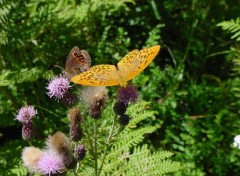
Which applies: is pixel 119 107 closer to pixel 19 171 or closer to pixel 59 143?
pixel 59 143

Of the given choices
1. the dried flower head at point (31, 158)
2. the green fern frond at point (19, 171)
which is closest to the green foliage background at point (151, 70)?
the green fern frond at point (19, 171)

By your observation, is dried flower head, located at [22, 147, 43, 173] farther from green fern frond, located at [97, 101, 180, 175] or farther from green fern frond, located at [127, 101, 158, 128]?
green fern frond, located at [127, 101, 158, 128]

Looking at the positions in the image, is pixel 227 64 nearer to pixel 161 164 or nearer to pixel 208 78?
pixel 208 78

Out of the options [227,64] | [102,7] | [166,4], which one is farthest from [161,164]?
[166,4]

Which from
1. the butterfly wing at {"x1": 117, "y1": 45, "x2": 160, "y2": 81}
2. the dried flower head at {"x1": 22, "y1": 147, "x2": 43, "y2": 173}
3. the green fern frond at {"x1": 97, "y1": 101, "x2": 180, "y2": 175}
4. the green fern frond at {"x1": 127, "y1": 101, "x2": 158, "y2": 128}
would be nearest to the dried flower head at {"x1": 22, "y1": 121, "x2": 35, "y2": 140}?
the dried flower head at {"x1": 22, "y1": 147, "x2": 43, "y2": 173}

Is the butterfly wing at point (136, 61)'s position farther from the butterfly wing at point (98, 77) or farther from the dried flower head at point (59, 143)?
the dried flower head at point (59, 143)

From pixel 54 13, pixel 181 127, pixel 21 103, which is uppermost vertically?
pixel 54 13
